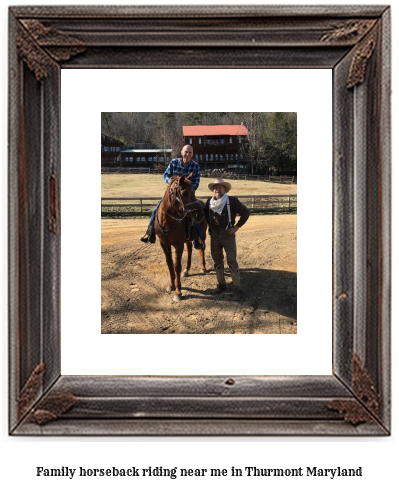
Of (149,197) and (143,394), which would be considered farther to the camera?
(149,197)

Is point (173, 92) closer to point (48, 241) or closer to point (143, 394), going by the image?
point (48, 241)

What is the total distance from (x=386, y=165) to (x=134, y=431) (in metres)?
1.88

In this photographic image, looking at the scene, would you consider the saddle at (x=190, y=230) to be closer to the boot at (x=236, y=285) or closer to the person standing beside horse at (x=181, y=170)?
the person standing beside horse at (x=181, y=170)

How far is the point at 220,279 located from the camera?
262cm

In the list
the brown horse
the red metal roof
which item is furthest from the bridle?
the red metal roof

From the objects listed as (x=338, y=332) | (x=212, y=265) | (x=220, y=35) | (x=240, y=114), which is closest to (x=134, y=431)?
(x=212, y=265)

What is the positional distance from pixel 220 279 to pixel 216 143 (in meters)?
0.74

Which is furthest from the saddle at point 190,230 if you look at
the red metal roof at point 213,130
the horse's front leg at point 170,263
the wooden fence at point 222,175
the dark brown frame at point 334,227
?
the dark brown frame at point 334,227

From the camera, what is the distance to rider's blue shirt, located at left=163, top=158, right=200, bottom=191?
8.51ft

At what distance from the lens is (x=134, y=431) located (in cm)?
242

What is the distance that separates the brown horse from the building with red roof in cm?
14

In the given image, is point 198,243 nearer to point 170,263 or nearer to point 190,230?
point 190,230

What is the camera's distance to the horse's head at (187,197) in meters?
2.61

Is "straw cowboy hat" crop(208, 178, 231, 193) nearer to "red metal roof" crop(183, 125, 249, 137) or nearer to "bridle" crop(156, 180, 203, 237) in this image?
"bridle" crop(156, 180, 203, 237)
